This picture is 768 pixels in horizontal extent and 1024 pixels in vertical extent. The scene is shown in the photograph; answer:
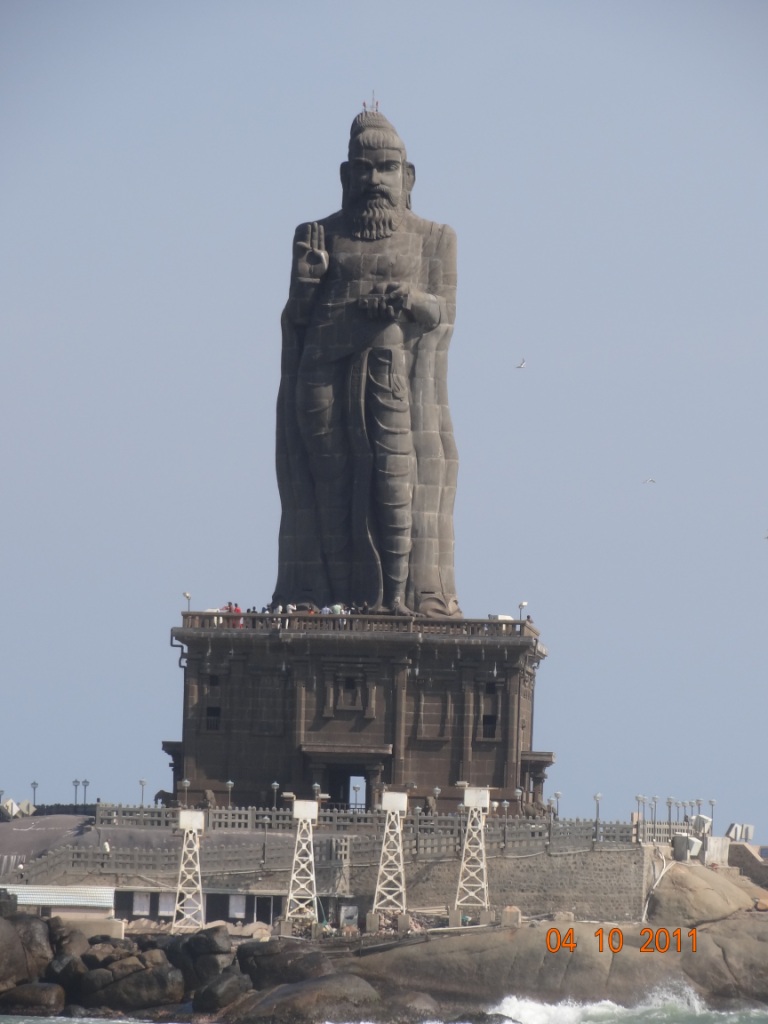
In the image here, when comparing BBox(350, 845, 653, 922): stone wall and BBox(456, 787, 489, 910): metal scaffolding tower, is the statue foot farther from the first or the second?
BBox(350, 845, 653, 922): stone wall

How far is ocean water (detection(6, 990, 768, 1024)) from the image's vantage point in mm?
68625

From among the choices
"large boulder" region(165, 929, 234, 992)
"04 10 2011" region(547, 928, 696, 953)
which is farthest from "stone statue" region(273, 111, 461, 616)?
"large boulder" region(165, 929, 234, 992)

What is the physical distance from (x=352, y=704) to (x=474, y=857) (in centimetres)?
1005

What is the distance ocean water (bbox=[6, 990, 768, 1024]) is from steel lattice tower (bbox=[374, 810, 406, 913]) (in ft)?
21.5

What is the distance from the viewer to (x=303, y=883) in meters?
76.2

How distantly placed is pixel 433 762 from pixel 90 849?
10675 mm

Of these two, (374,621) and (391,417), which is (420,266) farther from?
(374,621)

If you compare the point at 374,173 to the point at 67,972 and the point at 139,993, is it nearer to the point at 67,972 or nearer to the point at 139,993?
the point at 67,972

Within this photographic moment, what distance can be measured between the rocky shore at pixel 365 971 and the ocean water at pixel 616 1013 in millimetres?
238

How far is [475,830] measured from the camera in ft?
250

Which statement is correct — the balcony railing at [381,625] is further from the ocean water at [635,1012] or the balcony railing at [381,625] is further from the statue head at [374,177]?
the ocean water at [635,1012]

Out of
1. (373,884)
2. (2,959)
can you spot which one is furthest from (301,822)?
(2,959)

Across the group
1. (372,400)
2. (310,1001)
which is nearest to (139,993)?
(310,1001)

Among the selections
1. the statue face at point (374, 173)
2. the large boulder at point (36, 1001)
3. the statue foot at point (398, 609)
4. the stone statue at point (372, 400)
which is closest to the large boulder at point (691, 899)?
the statue foot at point (398, 609)
